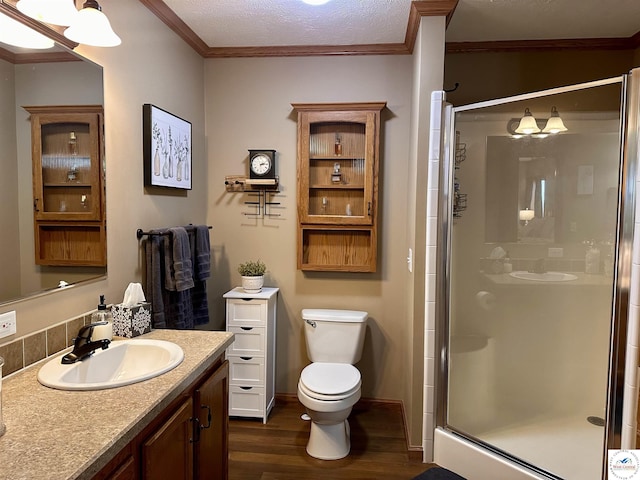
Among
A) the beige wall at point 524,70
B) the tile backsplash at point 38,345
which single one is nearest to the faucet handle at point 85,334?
the tile backsplash at point 38,345

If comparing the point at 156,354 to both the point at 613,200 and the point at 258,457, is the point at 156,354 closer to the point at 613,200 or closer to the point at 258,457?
the point at 258,457

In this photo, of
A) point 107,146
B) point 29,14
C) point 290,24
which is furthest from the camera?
point 290,24

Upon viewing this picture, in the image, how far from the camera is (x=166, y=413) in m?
1.37

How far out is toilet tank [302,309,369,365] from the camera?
289cm

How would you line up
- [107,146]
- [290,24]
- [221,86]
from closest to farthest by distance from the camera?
[107,146]
[290,24]
[221,86]

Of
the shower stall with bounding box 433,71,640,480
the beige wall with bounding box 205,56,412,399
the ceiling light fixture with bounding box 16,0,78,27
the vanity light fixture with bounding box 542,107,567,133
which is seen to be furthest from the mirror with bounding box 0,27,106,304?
the vanity light fixture with bounding box 542,107,567,133

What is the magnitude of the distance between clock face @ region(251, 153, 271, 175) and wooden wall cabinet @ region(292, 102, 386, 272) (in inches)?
9.0

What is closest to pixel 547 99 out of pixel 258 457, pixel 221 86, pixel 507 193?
pixel 507 193

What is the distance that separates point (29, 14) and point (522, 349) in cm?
296

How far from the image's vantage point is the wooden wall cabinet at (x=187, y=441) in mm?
1188

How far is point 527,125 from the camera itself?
8.02 feet

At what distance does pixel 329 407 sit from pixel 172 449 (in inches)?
45.7

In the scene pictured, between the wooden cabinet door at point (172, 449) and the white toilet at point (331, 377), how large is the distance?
996mm

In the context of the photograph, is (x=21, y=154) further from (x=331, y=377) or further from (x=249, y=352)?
(x=331, y=377)
